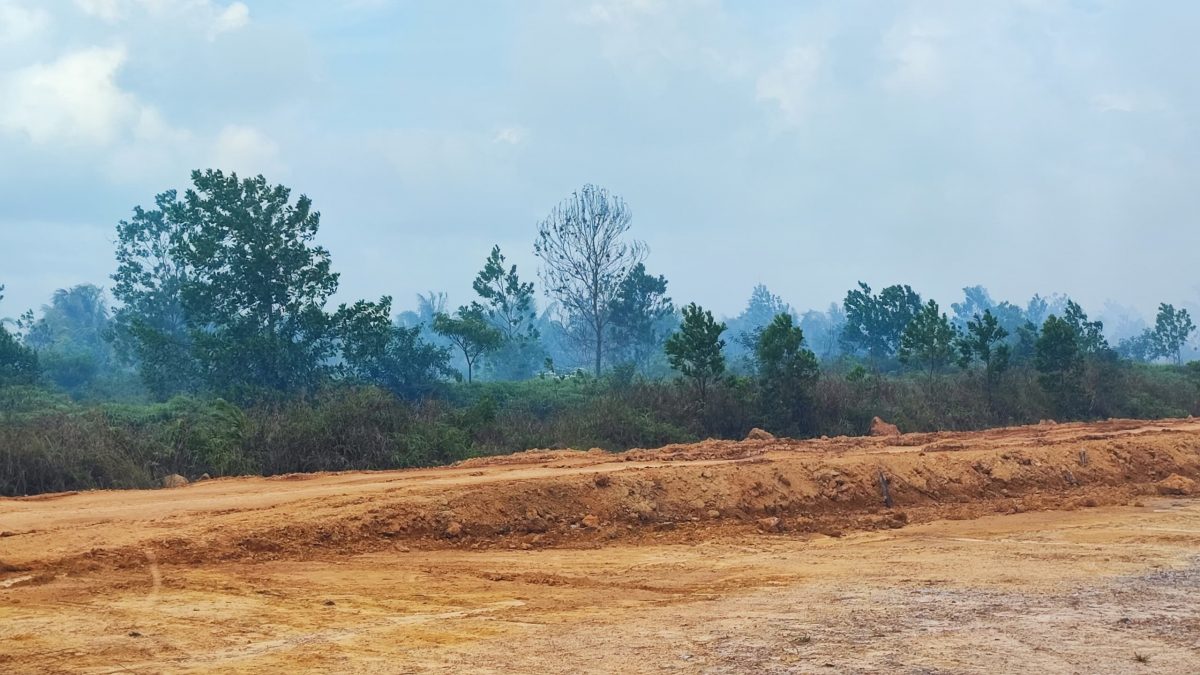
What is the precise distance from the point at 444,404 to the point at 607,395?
4.92 m

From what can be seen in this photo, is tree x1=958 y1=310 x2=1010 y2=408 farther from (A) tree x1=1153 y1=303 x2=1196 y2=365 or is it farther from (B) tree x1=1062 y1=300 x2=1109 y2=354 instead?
(A) tree x1=1153 y1=303 x2=1196 y2=365

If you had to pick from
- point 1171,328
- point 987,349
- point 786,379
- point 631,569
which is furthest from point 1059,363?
point 1171,328

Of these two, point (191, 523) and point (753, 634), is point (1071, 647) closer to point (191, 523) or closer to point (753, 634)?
point (753, 634)

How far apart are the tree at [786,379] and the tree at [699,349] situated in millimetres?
1362

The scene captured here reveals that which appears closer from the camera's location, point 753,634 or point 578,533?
point 753,634

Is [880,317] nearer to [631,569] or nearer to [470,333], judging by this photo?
[470,333]

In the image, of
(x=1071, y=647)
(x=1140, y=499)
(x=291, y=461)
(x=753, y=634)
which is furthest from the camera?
(x=291, y=461)

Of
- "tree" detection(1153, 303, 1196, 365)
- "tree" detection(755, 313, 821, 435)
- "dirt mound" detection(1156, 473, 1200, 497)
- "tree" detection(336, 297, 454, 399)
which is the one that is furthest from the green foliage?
"tree" detection(1153, 303, 1196, 365)

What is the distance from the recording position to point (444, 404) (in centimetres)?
3084

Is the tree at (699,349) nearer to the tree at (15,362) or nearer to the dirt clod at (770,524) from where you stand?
the dirt clod at (770,524)

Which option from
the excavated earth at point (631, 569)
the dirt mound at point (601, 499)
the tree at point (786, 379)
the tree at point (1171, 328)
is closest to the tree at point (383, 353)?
the tree at point (786, 379)

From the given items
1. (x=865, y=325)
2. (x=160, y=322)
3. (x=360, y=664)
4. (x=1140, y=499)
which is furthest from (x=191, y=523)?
(x=865, y=325)

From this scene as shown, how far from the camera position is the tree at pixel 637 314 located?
60312 mm

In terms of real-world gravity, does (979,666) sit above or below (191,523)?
below
